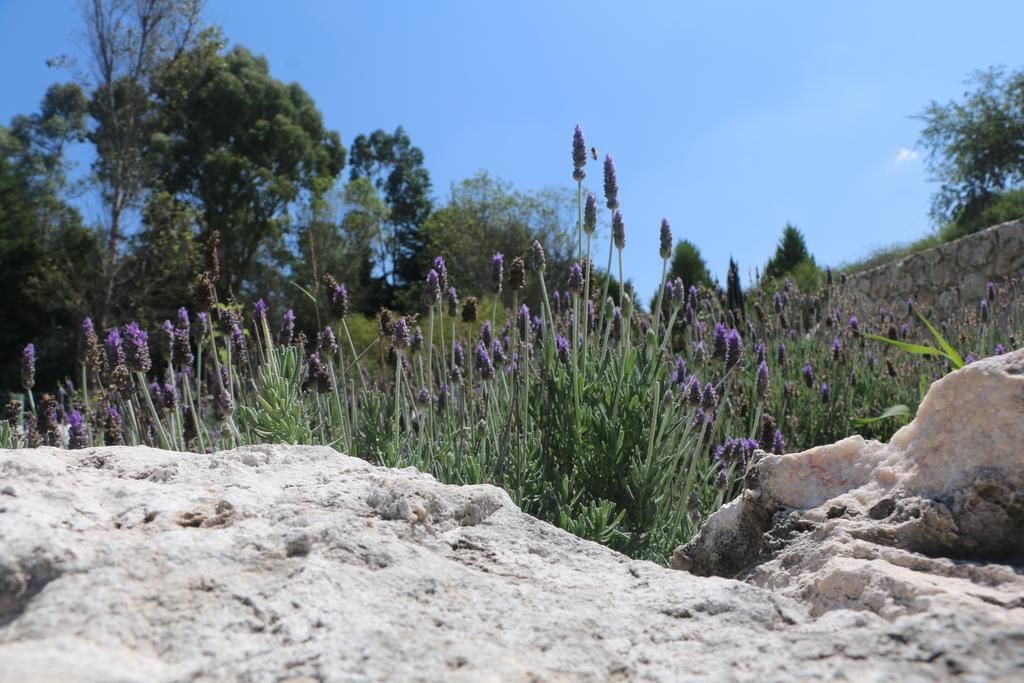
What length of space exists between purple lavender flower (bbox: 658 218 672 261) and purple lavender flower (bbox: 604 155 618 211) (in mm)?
314

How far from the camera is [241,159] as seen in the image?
3030 cm

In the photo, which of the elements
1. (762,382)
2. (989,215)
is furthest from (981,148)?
(762,382)

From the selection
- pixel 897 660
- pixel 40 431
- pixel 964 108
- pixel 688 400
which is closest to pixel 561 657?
pixel 897 660

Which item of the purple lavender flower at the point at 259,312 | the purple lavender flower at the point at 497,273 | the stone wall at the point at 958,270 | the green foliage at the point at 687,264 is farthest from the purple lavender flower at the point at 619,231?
the green foliage at the point at 687,264

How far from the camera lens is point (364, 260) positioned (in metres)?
34.7

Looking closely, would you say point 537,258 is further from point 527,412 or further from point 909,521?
point 909,521

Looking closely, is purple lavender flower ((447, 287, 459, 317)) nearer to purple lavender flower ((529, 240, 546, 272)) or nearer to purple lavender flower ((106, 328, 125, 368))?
purple lavender flower ((529, 240, 546, 272))

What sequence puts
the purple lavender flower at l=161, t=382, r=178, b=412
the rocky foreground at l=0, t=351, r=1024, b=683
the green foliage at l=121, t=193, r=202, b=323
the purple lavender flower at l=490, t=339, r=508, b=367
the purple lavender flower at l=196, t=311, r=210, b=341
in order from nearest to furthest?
the rocky foreground at l=0, t=351, r=1024, b=683 < the purple lavender flower at l=161, t=382, r=178, b=412 < the purple lavender flower at l=196, t=311, r=210, b=341 < the purple lavender flower at l=490, t=339, r=508, b=367 < the green foliage at l=121, t=193, r=202, b=323

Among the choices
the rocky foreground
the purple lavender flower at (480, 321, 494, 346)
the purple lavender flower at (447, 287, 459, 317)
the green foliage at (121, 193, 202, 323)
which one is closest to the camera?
the rocky foreground

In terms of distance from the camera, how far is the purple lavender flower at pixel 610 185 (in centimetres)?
367

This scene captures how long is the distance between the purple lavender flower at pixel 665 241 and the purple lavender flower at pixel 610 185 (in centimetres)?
31

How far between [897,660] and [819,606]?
0.39 meters

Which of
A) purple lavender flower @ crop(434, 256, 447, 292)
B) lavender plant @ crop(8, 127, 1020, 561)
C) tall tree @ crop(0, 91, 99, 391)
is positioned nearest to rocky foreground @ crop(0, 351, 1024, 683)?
lavender plant @ crop(8, 127, 1020, 561)

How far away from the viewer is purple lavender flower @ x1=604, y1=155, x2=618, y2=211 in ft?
12.0
